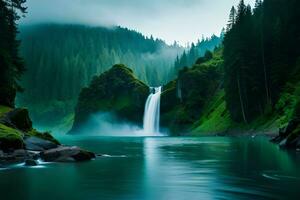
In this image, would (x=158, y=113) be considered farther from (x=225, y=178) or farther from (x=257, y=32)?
(x=225, y=178)

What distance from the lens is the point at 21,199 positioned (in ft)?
64.4

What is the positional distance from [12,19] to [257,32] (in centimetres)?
5614

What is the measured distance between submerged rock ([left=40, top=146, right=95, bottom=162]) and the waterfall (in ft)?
354

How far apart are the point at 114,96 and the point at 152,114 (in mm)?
38026

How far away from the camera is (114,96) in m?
186

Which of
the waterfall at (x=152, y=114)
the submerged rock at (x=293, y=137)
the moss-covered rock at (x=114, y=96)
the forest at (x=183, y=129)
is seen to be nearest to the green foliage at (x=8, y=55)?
the forest at (x=183, y=129)

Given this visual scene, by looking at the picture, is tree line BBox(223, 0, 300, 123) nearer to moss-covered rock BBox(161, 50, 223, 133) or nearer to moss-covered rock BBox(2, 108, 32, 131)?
moss-covered rock BBox(161, 50, 223, 133)

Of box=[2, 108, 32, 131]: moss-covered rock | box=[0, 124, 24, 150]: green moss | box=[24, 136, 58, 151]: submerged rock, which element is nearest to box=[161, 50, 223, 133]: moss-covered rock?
box=[2, 108, 32, 131]: moss-covered rock

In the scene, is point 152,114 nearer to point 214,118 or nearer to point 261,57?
point 214,118

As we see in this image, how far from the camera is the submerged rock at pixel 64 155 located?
3706cm

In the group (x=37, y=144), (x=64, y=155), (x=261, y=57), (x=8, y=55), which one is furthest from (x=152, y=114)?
(x=64, y=155)

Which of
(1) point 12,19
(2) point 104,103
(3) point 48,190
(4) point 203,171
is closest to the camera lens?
(3) point 48,190

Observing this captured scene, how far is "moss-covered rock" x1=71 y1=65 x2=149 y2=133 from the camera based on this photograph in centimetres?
17025

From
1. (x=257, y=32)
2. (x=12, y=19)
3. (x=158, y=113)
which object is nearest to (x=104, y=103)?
(x=158, y=113)
